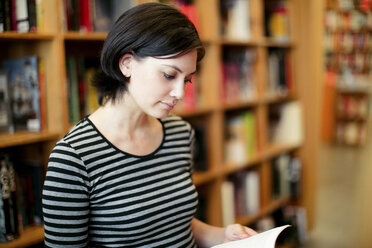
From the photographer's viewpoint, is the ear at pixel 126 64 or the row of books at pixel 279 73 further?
the row of books at pixel 279 73

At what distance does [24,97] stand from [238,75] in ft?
4.74

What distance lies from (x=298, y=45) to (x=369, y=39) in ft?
13.3

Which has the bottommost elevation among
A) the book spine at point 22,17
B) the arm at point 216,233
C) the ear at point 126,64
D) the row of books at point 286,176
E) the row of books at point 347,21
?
the row of books at point 286,176

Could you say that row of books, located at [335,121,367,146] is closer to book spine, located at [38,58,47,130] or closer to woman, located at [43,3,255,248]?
woman, located at [43,3,255,248]

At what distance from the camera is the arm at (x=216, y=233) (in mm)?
1085

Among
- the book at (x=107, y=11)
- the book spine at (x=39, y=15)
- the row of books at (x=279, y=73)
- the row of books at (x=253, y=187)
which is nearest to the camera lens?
the book spine at (x=39, y=15)

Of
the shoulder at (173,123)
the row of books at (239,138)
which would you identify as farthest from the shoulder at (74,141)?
the row of books at (239,138)

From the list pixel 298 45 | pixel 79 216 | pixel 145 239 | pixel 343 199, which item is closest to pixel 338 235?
pixel 343 199

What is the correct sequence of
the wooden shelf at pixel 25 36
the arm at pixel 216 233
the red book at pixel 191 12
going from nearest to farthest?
the arm at pixel 216 233, the wooden shelf at pixel 25 36, the red book at pixel 191 12

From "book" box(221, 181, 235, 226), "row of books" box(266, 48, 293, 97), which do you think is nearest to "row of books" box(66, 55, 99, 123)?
"book" box(221, 181, 235, 226)

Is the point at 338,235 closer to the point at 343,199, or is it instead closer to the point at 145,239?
the point at 343,199

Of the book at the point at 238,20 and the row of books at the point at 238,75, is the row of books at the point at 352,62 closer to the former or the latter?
the row of books at the point at 238,75

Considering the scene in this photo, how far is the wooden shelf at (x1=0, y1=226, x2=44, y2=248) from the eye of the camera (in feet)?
4.13

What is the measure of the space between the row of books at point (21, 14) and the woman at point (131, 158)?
397 mm
